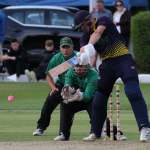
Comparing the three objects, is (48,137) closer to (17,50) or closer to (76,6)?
(17,50)

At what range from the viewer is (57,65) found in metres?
14.7

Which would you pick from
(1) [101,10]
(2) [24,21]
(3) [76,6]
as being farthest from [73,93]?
(3) [76,6]

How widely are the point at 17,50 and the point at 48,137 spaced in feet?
40.1

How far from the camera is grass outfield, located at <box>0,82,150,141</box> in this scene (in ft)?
49.7

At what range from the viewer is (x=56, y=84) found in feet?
49.2

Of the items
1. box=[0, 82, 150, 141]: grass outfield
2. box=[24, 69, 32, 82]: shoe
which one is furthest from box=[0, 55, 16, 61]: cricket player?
box=[0, 82, 150, 141]: grass outfield

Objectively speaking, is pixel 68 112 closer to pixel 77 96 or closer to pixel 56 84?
pixel 77 96

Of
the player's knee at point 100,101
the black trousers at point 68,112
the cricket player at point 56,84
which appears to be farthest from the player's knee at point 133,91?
the cricket player at point 56,84

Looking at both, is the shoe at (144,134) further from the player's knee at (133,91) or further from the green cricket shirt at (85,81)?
the green cricket shirt at (85,81)

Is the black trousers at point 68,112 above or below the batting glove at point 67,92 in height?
below

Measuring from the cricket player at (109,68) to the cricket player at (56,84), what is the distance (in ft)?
4.33

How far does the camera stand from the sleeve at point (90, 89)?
13.8 m

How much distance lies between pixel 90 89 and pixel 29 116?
15.9ft

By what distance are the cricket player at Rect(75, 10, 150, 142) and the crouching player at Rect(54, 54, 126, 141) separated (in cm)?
38
